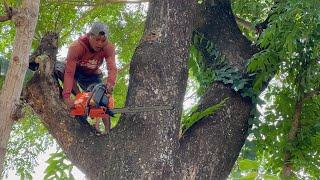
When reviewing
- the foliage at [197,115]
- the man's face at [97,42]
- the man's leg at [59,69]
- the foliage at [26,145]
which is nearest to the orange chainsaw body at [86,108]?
the man's leg at [59,69]

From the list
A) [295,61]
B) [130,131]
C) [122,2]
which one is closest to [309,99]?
[295,61]

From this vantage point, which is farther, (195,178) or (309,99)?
(309,99)

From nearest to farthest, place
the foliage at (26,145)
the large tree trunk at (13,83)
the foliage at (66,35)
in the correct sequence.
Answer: the large tree trunk at (13,83) < the foliage at (66,35) < the foliage at (26,145)

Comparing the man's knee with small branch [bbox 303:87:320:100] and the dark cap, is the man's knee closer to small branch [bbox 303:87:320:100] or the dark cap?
the dark cap

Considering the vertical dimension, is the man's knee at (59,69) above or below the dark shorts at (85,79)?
above

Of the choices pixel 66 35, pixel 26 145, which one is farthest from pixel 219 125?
pixel 26 145

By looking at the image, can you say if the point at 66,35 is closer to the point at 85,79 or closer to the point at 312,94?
the point at 85,79

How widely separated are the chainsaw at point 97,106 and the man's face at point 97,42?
43 cm

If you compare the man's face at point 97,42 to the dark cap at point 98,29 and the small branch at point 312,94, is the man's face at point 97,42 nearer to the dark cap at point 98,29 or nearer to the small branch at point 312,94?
the dark cap at point 98,29

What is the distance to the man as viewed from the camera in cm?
391

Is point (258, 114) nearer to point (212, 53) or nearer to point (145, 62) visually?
point (212, 53)

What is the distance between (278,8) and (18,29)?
1786 millimetres

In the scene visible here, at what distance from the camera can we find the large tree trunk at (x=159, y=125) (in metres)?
3.50

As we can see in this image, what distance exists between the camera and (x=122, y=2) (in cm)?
547
